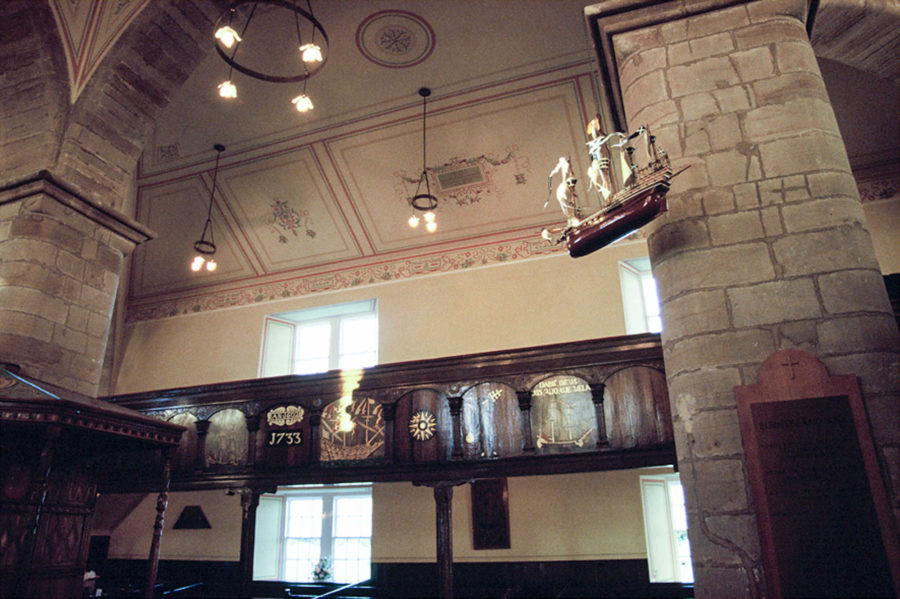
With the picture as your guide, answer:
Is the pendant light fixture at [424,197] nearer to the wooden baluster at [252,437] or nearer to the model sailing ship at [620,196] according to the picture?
the wooden baluster at [252,437]

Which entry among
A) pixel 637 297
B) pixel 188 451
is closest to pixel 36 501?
pixel 188 451

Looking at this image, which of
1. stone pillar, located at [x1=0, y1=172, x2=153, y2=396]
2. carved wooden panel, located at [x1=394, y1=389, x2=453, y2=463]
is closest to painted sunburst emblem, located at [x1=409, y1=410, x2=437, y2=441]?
carved wooden panel, located at [x1=394, y1=389, x2=453, y2=463]

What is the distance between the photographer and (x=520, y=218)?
8922mm

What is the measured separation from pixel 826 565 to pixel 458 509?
5953mm

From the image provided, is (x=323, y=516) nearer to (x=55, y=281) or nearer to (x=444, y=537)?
(x=444, y=537)

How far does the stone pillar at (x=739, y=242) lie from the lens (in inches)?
119

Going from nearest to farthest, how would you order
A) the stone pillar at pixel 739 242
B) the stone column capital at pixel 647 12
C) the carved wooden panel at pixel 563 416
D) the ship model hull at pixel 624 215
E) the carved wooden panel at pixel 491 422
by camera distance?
the stone pillar at pixel 739 242 → the ship model hull at pixel 624 215 → the stone column capital at pixel 647 12 → the carved wooden panel at pixel 563 416 → the carved wooden panel at pixel 491 422

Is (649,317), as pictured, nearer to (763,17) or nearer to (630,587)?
(630,587)

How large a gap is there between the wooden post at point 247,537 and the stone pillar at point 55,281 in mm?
2128

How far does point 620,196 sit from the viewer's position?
3332 millimetres

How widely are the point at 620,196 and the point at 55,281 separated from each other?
16.0ft

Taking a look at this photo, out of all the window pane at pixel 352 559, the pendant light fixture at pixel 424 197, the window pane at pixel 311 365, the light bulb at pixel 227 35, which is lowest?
the window pane at pixel 352 559

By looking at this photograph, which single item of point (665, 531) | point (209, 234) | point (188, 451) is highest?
point (209, 234)

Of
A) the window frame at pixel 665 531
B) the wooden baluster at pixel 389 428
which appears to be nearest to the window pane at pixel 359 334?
the wooden baluster at pixel 389 428
